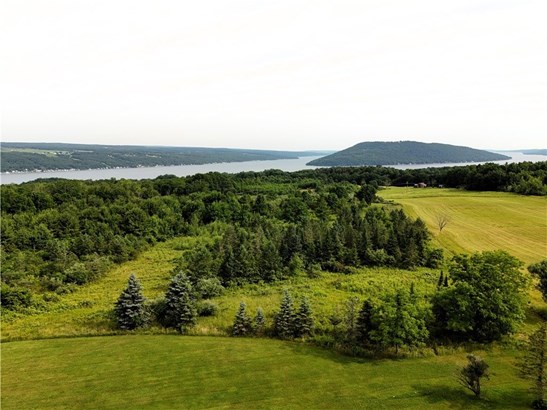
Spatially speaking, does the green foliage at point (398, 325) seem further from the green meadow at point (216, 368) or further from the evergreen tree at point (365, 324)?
the green meadow at point (216, 368)

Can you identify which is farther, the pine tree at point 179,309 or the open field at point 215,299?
the open field at point 215,299

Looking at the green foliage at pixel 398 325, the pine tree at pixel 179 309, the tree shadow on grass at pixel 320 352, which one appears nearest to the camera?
the tree shadow on grass at pixel 320 352

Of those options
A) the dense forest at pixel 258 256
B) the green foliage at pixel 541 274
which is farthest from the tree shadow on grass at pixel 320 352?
the green foliage at pixel 541 274

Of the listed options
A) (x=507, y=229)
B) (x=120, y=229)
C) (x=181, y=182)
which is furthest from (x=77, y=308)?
(x=507, y=229)

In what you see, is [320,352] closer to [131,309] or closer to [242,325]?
[242,325]

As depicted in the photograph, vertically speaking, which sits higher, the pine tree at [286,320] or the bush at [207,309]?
the pine tree at [286,320]

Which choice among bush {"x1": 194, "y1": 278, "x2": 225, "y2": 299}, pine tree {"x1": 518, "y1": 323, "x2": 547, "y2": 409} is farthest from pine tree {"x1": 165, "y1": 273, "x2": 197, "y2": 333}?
pine tree {"x1": 518, "y1": 323, "x2": 547, "y2": 409}

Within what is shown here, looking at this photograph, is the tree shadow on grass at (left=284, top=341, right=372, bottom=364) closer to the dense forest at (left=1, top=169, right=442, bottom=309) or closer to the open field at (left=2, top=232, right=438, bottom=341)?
the open field at (left=2, top=232, right=438, bottom=341)
